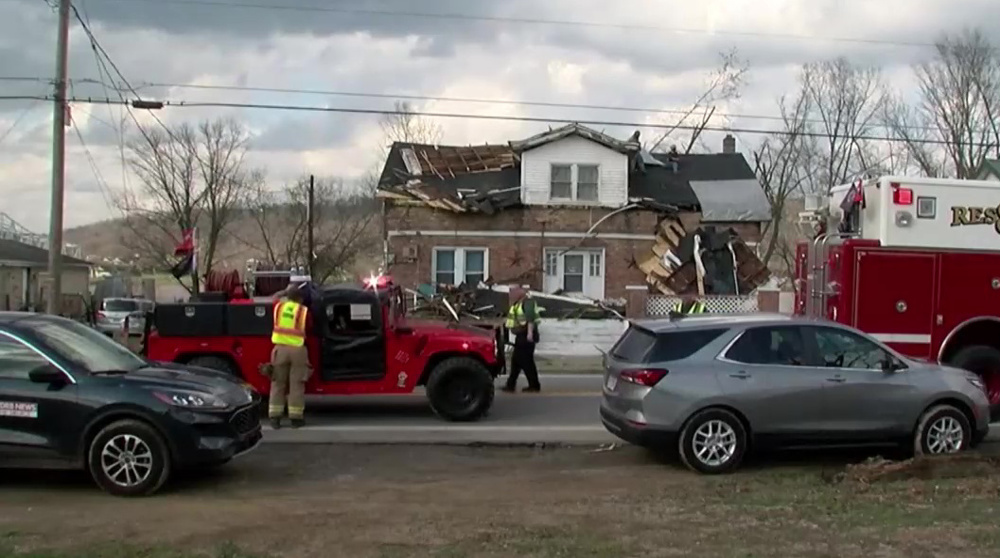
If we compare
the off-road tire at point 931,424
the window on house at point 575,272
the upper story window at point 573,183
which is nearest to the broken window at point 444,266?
the window on house at point 575,272

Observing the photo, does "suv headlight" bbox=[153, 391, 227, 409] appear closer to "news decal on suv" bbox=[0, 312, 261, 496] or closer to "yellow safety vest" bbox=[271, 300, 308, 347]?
"news decal on suv" bbox=[0, 312, 261, 496]

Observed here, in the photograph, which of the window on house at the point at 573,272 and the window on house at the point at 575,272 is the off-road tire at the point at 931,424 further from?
the window on house at the point at 573,272

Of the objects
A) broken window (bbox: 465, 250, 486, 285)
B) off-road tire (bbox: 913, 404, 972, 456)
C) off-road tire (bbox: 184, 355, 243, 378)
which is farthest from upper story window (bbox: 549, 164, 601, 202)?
off-road tire (bbox: 913, 404, 972, 456)

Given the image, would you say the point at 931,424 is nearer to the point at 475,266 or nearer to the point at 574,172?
the point at 475,266

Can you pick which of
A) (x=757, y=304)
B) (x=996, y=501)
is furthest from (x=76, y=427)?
(x=757, y=304)

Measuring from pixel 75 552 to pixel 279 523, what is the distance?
1.40 m

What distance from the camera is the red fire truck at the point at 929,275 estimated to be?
504 inches

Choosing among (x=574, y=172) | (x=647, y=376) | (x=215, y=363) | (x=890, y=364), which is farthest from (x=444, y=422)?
(x=574, y=172)

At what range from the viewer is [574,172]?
106 ft

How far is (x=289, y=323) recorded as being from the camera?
12.2 m

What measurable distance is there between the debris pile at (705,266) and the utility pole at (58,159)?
53.7ft

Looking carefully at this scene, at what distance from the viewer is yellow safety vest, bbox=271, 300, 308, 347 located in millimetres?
12156

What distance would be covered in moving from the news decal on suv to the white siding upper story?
23.5 meters

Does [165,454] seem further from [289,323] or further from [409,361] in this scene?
[409,361]
